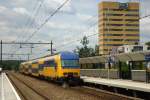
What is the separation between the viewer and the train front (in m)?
38.4

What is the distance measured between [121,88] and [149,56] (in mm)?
5069

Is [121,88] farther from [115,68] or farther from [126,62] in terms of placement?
[115,68]

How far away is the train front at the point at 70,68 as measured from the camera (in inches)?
1513

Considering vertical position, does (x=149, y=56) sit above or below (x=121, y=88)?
above

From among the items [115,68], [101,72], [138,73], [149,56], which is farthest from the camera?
[101,72]

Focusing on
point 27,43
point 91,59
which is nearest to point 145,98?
point 91,59

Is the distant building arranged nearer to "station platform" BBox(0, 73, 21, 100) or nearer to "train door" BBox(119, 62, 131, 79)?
"train door" BBox(119, 62, 131, 79)

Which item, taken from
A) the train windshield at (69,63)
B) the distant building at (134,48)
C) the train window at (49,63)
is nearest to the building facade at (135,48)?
the distant building at (134,48)

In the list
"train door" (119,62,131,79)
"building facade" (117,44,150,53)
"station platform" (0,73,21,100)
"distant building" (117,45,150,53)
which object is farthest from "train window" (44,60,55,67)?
"distant building" (117,45,150,53)

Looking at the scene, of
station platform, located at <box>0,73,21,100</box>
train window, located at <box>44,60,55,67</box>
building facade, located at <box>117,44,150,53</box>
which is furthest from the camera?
building facade, located at <box>117,44,150,53</box>

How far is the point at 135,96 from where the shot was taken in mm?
25891

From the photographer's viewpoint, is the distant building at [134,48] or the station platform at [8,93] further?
the distant building at [134,48]

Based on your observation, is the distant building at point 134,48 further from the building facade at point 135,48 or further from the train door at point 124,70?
the train door at point 124,70

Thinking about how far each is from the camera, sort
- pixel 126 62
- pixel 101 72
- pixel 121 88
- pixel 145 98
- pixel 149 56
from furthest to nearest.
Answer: pixel 101 72 < pixel 126 62 < pixel 149 56 < pixel 121 88 < pixel 145 98
